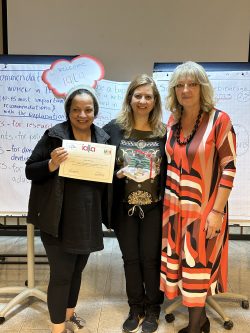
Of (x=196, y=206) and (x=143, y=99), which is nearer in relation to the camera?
(x=196, y=206)

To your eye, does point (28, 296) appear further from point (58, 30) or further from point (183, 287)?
point (58, 30)

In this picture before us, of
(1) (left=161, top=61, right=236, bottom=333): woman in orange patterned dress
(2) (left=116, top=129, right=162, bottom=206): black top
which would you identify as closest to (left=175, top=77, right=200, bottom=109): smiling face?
(1) (left=161, top=61, right=236, bottom=333): woman in orange patterned dress

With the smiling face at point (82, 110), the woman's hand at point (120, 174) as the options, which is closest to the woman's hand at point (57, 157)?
the smiling face at point (82, 110)

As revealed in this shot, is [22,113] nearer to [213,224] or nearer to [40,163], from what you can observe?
[40,163]

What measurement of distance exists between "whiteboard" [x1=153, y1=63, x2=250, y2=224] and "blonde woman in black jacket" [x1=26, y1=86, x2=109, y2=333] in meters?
0.86

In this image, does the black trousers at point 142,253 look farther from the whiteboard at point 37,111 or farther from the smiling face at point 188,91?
the whiteboard at point 37,111

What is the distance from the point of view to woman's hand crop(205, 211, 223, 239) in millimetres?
1779

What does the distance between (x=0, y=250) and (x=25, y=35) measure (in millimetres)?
1987

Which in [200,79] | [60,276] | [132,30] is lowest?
[60,276]

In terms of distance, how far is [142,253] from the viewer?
207 cm

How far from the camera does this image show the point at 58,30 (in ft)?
10.7

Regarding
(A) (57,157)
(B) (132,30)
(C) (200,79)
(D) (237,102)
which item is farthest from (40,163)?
(B) (132,30)

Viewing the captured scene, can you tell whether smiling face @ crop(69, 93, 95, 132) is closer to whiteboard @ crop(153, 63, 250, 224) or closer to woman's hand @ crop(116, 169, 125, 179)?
woman's hand @ crop(116, 169, 125, 179)

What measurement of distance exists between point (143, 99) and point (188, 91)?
251mm
